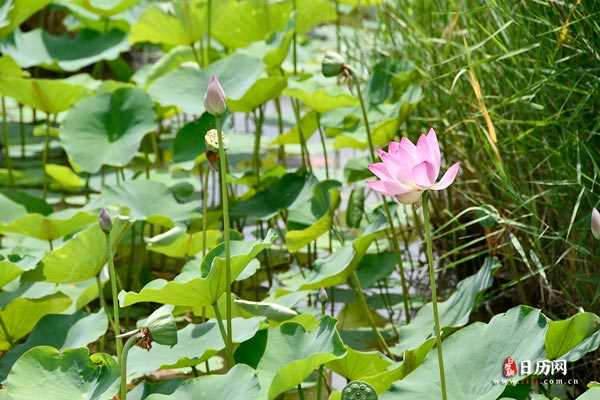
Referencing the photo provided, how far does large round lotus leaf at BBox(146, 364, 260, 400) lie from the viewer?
143cm

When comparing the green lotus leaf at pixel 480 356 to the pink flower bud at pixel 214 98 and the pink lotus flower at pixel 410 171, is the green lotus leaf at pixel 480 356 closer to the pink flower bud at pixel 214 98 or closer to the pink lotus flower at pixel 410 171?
the pink lotus flower at pixel 410 171

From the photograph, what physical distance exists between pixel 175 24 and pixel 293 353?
1.42 metres

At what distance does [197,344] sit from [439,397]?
41cm

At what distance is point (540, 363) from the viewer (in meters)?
1.49

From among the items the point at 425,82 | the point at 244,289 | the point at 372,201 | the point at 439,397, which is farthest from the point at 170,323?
the point at 372,201

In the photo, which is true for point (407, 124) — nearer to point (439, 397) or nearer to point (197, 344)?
point (197, 344)

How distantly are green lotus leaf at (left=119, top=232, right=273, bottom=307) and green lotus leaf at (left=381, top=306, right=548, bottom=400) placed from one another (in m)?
0.28

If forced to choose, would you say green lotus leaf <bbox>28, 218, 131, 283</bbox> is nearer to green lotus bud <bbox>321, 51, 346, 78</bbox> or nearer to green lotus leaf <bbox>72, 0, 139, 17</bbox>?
green lotus bud <bbox>321, 51, 346, 78</bbox>

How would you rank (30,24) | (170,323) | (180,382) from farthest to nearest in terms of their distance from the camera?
(30,24), (180,382), (170,323)

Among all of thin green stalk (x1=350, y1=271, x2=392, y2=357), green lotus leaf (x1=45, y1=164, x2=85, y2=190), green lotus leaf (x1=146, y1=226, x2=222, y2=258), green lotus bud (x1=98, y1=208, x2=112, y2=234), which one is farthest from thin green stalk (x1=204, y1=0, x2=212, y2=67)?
green lotus bud (x1=98, y1=208, x2=112, y2=234)

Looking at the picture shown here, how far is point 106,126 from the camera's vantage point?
102 inches

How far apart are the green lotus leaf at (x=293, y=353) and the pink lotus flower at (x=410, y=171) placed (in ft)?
0.89

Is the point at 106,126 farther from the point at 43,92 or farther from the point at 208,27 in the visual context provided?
the point at 208,27

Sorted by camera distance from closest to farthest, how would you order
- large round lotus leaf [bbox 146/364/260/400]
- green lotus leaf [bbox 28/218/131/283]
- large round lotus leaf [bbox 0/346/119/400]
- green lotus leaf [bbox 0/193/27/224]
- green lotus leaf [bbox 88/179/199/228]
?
large round lotus leaf [bbox 146/364/260/400] → large round lotus leaf [bbox 0/346/119/400] → green lotus leaf [bbox 28/218/131/283] → green lotus leaf [bbox 88/179/199/228] → green lotus leaf [bbox 0/193/27/224]
